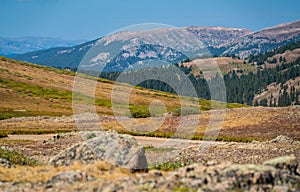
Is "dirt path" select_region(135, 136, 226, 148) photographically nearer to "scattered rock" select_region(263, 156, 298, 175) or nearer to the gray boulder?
the gray boulder

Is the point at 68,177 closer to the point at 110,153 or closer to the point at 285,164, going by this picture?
the point at 110,153

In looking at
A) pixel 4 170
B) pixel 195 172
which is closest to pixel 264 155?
Answer: pixel 195 172

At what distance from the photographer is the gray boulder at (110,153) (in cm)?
2127

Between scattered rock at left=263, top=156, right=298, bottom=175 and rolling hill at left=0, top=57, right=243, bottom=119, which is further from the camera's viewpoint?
rolling hill at left=0, top=57, right=243, bottom=119

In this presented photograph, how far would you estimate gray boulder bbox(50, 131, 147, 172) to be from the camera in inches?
837

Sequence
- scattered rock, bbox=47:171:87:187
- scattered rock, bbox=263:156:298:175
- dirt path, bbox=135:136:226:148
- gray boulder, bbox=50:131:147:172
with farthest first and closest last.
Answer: dirt path, bbox=135:136:226:148 < gray boulder, bbox=50:131:147:172 < scattered rock, bbox=263:156:298:175 < scattered rock, bbox=47:171:87:187

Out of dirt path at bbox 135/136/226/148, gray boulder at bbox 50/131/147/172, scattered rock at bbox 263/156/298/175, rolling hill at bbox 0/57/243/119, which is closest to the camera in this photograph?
scattered rock at bbox 263/156/298/175

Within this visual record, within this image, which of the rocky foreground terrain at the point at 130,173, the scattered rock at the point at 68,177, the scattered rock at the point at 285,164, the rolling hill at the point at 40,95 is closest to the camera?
the rocky foreground terrain at the point at 130,173

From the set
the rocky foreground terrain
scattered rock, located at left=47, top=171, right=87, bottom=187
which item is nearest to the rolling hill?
the rocky foreground terrain

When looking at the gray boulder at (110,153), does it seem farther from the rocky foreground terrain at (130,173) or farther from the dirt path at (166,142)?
the dirt path at (166,142)

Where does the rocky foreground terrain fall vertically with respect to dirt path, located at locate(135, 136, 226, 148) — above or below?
above

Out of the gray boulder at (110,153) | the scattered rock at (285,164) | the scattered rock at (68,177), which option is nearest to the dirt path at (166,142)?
the gray boulder at (110,153)

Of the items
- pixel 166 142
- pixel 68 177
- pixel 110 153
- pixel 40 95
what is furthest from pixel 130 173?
pixel 40 95

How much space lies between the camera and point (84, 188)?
15523mm
